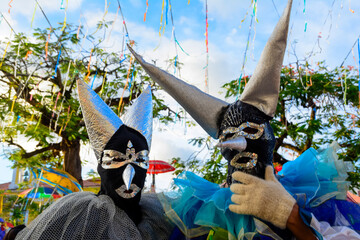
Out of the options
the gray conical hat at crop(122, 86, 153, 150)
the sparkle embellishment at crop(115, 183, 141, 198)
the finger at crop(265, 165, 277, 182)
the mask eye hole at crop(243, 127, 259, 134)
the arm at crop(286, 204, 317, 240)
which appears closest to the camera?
the arm at crop(286, 204, 317, 240)

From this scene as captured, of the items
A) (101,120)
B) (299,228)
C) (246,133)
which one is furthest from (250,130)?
(101,120)

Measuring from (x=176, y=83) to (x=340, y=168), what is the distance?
3.08 ft

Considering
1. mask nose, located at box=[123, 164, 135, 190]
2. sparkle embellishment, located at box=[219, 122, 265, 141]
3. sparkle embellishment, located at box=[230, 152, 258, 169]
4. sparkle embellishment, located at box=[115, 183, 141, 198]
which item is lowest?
sparkle embellishment, located at box=[115, 183, 141, 198]

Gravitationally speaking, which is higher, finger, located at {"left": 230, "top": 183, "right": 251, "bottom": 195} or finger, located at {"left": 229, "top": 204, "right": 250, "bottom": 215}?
finger, located at {"left": 230, "top": 183, "right": 251, "bottom": 195}

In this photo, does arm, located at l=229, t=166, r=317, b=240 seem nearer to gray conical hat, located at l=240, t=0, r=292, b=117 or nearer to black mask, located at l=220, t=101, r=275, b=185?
black mask, located at l=220, t=101, r=275, b=185

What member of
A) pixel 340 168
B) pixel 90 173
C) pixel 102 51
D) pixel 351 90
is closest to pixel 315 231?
pixel 340 168

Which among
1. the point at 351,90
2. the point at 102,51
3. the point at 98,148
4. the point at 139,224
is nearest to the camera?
the point at 139,224

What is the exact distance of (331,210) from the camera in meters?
1.44

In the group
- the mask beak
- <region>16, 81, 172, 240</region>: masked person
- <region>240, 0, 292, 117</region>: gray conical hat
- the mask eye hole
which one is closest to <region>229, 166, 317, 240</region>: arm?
the mask beak

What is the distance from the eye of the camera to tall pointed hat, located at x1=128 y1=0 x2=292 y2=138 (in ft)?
4.67

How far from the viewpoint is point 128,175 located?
1580mm

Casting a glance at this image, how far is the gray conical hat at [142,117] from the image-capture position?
1.90m

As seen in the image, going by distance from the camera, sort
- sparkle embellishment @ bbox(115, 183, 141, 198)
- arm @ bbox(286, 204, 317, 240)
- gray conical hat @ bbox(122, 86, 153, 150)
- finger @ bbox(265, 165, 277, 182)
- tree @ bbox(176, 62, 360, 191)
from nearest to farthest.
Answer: arm @ bbox(286, 204, 317, 240)
finger @ bbox(265, 165, 277, 182)
sparkle embellishment @ bbox(115, 183, 141, 198)
gray conical hat @ bbox(122, 86, 153, 150)
tree @ bbox(176, 62, 360, 191)

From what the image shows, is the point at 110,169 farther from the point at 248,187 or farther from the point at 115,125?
the point at 248,187
